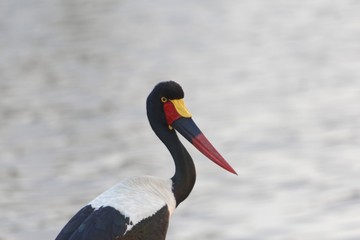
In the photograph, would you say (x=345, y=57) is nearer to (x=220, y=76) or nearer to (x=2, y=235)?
(x=220, y=76)

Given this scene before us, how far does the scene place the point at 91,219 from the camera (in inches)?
286

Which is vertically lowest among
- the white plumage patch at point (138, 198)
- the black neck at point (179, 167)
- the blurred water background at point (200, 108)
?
the white plumage patch at point (138, 198)

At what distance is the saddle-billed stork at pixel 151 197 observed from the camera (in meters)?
7.28

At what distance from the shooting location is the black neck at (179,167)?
813cm

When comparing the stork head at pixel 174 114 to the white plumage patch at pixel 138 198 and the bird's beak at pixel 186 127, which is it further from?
the white plumage patch at pixel 138 198

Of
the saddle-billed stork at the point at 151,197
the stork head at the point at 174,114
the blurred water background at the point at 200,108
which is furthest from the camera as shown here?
the blurred water background at the point at 200,108

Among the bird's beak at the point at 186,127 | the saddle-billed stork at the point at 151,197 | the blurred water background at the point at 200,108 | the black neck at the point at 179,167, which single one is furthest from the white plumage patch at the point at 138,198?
the blurred water background at the point at 200,108

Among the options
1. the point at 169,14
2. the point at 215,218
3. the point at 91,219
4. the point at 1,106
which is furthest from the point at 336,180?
the point at 169,14

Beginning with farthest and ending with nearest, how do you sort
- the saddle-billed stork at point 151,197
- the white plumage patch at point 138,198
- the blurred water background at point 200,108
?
1. the blurred water background at point 200,108
2. the white plumage patch at point 138,198
3. the saddle-billed stork at point 151,197

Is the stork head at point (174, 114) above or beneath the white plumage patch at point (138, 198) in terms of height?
above

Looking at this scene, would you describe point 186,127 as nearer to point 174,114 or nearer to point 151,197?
point 174,114

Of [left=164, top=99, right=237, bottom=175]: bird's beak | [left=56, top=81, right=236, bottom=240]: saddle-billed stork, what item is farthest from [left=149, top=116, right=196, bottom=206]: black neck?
[left=164, top=99, right=237, bottom=175]: bird's beak

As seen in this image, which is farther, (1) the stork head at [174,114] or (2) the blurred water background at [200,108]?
(2) the blurred water background at [200,108]

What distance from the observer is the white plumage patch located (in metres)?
7.46
